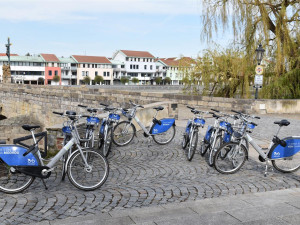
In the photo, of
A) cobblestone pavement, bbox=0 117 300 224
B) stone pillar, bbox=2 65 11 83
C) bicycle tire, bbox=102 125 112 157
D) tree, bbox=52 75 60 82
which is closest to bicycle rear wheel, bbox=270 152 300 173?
cobblestone pavement, bbox=0 117 300 224

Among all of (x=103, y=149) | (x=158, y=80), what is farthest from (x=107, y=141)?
(x=158, y=80)

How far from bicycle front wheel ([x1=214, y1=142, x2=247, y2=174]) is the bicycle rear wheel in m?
0.67

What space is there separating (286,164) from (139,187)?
9.38 ft

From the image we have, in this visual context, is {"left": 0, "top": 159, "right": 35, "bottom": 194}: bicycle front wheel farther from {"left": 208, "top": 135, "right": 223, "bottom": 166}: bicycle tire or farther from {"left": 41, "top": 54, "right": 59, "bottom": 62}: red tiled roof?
{"left": 41, "top": 54, "right": 59, "bottom": 62}: red tiled roof

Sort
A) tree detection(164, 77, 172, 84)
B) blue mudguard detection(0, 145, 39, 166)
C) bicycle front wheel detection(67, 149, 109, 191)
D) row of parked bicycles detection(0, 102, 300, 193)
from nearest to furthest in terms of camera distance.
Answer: blue mudguard detection(0, 145, 39, 166)
row of parked bicycles detection(0, 102, 300, 193)
bicycle front wheel detection(67, 149, 109, 191)
tree detection(164, 77, 172, 84)

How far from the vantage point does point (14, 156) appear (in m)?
4.83

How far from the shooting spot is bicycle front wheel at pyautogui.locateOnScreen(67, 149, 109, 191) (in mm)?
5023

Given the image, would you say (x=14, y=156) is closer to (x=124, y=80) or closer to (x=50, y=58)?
(x=124, y=80)

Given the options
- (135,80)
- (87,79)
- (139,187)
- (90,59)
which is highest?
(90,59)

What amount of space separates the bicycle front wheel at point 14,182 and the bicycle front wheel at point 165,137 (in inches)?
153

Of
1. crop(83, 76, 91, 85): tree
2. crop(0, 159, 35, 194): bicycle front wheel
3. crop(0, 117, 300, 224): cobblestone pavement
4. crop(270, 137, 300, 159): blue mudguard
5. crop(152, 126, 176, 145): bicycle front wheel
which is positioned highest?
crop(83, 76, 91, 85): tree

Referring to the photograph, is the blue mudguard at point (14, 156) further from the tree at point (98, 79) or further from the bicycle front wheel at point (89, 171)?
the tree at point (98, 79)

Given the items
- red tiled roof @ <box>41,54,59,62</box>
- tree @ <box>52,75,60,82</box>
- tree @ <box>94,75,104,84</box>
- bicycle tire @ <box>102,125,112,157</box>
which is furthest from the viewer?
red tiled roof @ <box>41,54,59,62</box>

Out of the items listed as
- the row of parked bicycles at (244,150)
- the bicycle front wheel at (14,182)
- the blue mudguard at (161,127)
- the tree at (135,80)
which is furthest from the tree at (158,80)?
the bicycle front wheel at (14,182)
